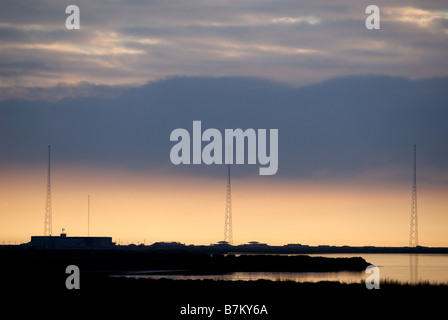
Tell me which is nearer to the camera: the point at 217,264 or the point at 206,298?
the point at 206,298

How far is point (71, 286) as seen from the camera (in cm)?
9144

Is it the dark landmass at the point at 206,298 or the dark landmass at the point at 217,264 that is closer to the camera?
the dark landmass at the point at 206,298

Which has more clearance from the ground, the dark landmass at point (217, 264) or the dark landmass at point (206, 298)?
the dark landmass at point (206, 298)

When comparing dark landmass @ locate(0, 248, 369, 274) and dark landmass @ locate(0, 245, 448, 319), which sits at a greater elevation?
dark landmass @ locate(0, 245, 448, 319)

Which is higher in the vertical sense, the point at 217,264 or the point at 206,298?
the point at 206,298

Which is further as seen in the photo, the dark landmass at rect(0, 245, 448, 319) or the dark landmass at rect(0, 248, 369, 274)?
the dark landmass at rect(0, 248, 369, 274)
